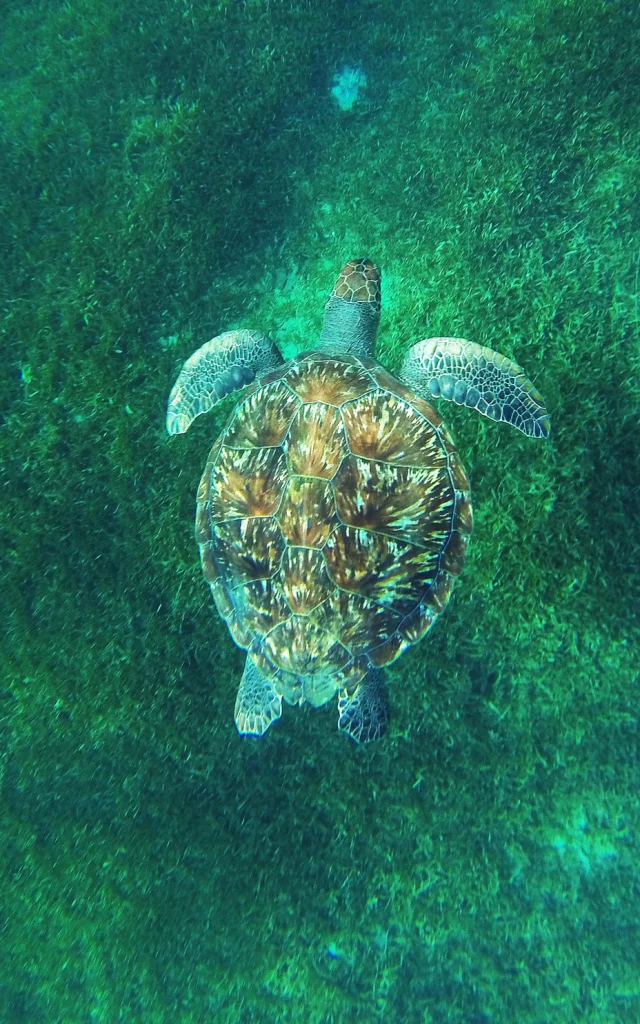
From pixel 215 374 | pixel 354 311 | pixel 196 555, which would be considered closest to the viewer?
pixel 354 311

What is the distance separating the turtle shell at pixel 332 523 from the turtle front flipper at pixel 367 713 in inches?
15.3

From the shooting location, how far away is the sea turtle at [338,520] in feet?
7.99

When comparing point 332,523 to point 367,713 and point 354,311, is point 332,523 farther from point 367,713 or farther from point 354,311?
point 354,311

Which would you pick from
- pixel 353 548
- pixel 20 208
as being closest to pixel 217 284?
pixel 20 208

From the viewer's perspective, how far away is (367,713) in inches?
116

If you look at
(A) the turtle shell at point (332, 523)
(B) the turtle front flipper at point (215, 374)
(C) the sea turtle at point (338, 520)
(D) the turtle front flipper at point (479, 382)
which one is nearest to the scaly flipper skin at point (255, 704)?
(C) the sea turtle at point (338, 520)

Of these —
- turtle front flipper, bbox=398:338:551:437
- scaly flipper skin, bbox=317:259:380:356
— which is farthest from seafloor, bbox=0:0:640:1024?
scaly flipper skin, bbox=317:259:380:356

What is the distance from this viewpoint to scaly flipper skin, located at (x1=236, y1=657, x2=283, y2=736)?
303 cm

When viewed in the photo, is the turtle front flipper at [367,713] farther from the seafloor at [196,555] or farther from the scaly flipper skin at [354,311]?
the scaly flipper skin at [354,311]

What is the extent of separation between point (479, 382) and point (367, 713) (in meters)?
2.04

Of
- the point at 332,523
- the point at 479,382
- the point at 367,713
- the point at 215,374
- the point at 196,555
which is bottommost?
the point at 367,713

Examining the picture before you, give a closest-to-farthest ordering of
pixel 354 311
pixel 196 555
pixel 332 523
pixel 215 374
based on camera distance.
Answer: pixel 332 523
pixel 354 311
pixel 215 374
pixel 196 555

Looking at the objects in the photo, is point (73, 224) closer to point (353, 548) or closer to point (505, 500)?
point (353, 548)

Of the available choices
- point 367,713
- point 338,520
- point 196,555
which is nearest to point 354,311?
point 338,520
